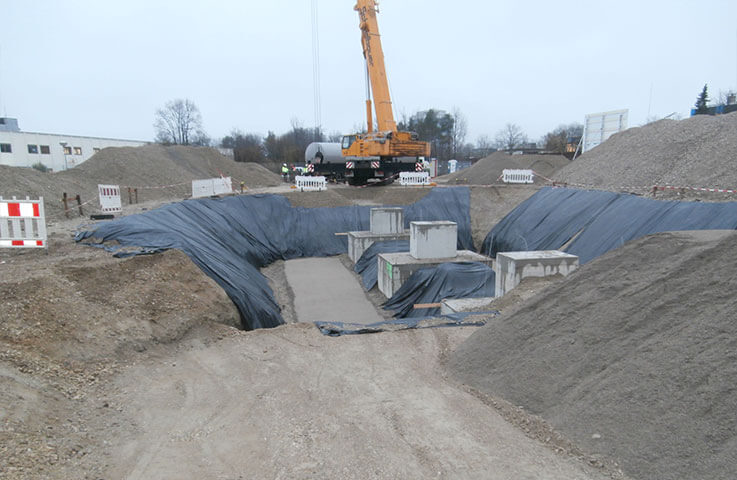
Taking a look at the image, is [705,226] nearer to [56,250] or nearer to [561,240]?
[561,240]

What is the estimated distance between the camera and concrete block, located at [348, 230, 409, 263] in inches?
688

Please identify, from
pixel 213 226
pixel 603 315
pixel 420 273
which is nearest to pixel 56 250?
pixel 213 226

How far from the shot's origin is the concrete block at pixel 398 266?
43.1 ft

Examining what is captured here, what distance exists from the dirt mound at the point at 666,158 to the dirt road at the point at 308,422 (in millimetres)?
13497

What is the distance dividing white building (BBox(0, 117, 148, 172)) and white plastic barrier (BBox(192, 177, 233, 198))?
2268 centimetres

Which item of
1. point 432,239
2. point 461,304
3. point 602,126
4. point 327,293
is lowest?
point 327,293

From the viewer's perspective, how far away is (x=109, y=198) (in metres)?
13.8

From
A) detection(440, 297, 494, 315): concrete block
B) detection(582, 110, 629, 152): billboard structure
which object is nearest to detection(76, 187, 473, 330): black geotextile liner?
detection(440, 297, 494, 315): concrete block

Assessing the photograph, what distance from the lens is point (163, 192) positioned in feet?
80.9

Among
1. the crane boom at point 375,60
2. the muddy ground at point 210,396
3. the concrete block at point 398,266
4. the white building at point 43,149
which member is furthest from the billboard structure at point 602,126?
the white building at point 43,149

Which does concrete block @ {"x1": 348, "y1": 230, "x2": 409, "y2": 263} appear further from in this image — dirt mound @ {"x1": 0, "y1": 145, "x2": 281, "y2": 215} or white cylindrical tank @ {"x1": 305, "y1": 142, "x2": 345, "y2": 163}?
white cylindrical tank @ {"x1": 305, "y1": 142, "x2": 345, "y2": 163}

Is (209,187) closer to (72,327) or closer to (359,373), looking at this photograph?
(72,327)

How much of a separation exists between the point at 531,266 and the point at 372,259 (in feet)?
23.5

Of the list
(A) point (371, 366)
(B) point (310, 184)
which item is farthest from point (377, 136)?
(A) point (371, 366)
